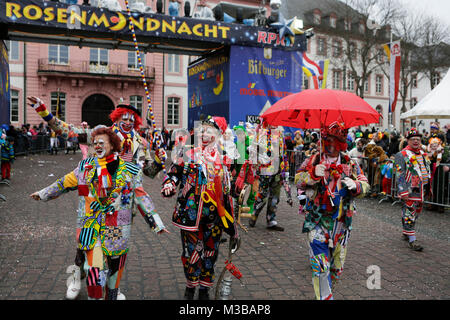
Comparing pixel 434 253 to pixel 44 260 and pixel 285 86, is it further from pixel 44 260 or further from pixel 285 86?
pixel 285 86

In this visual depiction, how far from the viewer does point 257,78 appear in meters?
11.1

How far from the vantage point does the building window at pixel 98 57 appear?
103 feet

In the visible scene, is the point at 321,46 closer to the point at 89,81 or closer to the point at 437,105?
the point at 89,81

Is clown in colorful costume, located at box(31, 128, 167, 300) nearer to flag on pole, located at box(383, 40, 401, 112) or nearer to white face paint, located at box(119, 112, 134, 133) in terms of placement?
white face paint, located at box(119, 112, 134, 133)

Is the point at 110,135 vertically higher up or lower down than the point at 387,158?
higher up

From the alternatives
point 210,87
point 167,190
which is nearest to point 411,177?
point 167,190

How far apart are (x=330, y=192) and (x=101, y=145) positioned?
2.08 m

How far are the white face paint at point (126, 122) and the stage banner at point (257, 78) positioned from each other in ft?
19.8

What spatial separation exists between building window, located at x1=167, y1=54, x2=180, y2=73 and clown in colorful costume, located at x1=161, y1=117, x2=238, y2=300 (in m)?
31.1

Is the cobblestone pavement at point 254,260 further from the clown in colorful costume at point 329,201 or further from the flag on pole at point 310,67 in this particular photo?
the flag on pole at point 310,67

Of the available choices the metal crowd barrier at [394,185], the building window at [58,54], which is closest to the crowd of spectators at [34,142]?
the building window at [58,54]

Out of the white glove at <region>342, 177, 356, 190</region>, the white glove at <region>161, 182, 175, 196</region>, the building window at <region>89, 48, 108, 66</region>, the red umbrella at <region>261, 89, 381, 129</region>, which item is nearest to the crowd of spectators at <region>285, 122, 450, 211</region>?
the red umbrella at <region>261, 89, 381, 129</region>

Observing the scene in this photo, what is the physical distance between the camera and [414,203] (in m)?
6.32

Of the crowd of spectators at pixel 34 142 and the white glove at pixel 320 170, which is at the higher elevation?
the crowd of spectators at pixel 34 142
